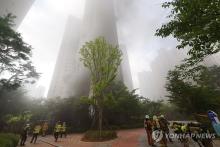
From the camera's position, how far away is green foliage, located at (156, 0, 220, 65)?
19.6 feet

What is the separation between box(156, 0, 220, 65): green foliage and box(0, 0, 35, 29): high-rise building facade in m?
41.8

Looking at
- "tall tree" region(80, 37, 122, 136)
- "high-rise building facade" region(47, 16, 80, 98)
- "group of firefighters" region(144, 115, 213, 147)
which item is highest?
"high-rise building facade" region(47, 16, 80, 98)

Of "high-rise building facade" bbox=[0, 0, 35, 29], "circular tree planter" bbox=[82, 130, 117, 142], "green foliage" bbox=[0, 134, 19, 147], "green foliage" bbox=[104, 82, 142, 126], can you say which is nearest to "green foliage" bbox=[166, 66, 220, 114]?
"green foliage" bbox=[104, 82, 142, 126]

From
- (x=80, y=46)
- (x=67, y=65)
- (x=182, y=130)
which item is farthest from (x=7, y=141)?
(x=67, y=65)

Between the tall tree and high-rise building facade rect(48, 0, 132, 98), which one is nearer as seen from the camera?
the tall tree

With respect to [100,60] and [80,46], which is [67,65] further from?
[100,60]

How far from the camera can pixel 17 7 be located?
161ft

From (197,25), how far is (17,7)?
177 ft

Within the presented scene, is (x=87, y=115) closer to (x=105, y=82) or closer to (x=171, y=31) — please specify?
(x=105, y=82)

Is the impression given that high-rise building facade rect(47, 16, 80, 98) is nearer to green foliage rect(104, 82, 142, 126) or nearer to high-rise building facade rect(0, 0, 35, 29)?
high-rise building facade rect(0, 0, 35, 29)

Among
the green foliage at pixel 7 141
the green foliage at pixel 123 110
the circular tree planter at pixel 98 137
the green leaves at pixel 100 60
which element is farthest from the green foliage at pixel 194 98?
the green foliage at pixel 7 141

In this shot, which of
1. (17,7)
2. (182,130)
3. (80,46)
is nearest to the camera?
(182,130)

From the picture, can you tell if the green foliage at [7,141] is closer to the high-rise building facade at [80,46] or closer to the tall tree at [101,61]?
the tall tree at [101,61]

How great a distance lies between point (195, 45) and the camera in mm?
7055
